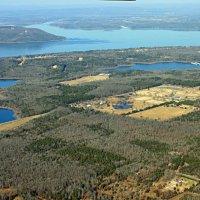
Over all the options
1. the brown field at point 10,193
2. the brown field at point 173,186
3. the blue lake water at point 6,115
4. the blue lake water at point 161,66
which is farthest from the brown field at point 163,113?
the blue lake water at point 161,66

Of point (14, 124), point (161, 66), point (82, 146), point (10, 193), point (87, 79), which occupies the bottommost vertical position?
point (161, 66)

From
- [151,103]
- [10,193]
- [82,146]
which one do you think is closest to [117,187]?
[10,193]

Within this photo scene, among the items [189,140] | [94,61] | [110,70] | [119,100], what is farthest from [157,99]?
[94,61]

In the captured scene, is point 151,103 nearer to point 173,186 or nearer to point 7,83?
point 173,186

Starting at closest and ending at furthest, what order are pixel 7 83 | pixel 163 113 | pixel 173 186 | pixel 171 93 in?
pixel 173 186, pixel 163 113, pixel 171 93, pixel 7 83

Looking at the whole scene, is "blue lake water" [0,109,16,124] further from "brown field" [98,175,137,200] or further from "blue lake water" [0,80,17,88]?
"brown field" [98,175,137,200]

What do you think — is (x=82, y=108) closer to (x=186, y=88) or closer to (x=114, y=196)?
(x=186, y=88)

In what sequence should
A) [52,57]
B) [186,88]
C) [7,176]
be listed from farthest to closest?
1. [52,57]
2. [186,88]
3. [7,176]

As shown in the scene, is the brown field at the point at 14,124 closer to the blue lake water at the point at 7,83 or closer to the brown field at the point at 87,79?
the brown field at the point at 87,79
